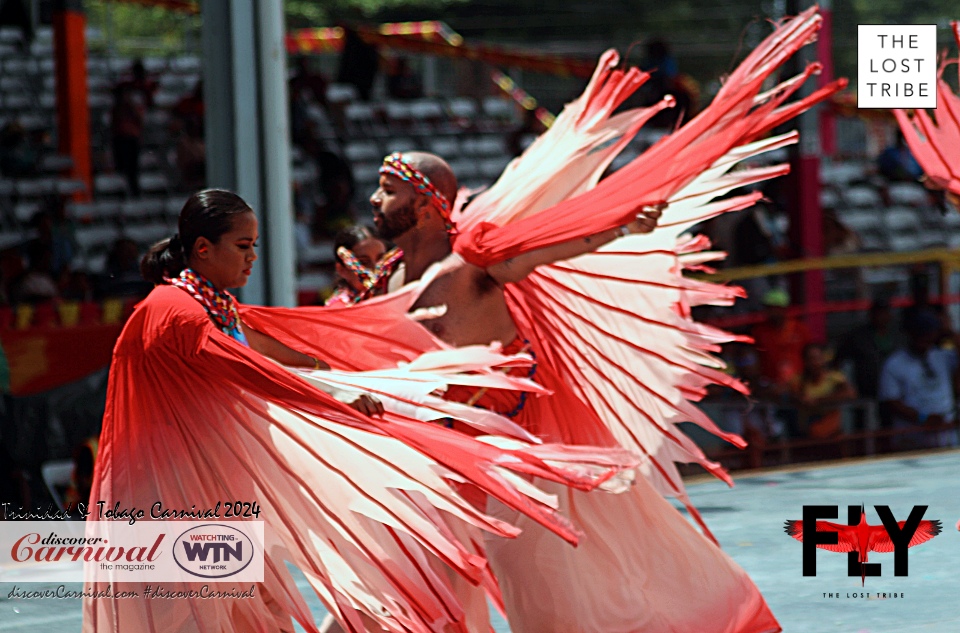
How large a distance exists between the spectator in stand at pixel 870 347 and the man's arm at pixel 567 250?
5.16 m

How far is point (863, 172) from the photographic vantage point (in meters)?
18.9

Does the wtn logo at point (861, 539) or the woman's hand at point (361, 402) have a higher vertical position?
the woman's hand at point (361, 402)

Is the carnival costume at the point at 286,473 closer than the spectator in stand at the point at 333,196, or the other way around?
the carnival costume at the point at 286,473

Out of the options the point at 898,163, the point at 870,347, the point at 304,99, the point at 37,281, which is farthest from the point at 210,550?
the point at 898,163

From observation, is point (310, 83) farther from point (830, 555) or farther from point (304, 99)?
point (830, 555)

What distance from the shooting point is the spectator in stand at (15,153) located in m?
13.8

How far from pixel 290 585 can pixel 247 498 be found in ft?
0.82

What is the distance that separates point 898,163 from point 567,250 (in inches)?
478

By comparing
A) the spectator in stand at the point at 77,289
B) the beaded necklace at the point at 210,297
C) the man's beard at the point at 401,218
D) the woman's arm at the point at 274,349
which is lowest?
the spectator in stand at the point at 77,289

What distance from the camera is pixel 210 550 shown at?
3.71 m

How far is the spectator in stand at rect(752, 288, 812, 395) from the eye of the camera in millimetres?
Result: 8883

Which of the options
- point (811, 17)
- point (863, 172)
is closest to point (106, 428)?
point (811, 17)

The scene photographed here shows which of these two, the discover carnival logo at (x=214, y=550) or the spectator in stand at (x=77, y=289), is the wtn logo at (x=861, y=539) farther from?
the spectator in stand at (x=77, y=289)

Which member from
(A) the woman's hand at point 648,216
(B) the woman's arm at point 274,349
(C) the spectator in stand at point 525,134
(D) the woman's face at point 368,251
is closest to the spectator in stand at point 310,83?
(C) the spectator in stand at point 525,134
